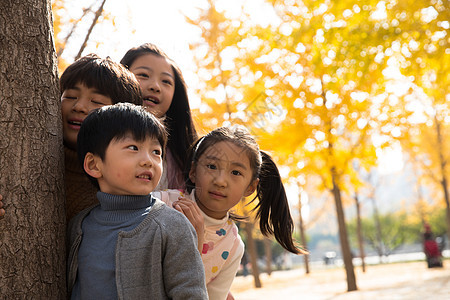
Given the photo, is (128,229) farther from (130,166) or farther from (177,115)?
(177,115)

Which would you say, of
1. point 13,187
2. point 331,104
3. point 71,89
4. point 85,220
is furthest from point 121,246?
point 331,104

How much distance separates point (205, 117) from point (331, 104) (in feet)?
7.81

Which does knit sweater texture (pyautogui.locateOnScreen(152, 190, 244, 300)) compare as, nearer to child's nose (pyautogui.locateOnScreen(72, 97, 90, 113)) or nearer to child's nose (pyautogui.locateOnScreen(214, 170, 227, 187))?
child's nose (pyautogui.locateOnScreen(214, 170, 227, 187))

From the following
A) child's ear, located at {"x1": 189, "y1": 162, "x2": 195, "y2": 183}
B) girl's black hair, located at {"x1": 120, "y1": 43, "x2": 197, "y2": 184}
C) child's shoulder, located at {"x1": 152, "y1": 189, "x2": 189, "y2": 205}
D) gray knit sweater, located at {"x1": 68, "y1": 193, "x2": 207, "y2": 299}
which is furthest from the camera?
girl's black hair, located at {"x1": 120, "y1": 43, "x2": 197, "y2": 184}

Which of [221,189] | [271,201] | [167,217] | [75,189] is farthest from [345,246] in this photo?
[167,217]

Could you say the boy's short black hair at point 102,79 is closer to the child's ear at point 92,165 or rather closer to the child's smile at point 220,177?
the child's ear at point 92,165

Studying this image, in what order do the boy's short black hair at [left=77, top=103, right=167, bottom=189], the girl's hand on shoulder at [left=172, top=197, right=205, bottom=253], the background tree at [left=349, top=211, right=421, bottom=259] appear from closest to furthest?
the boy's short black hair at [left=77, top=103, right=167, bottom=189] < the girl's hand on shoulder at [left=172, top=197, right=205, bottom=253] < the background tree at [left=349, top=211, right=421, bottom=259]

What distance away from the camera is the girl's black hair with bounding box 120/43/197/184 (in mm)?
2559

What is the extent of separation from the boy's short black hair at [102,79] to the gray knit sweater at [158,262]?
638 mm

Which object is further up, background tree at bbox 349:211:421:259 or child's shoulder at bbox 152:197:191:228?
child's shoulder at bbox 152:197:191:228

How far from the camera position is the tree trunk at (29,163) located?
1413mm

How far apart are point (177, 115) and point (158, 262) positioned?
1.44m

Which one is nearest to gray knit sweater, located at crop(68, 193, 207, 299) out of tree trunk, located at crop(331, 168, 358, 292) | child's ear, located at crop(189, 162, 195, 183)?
child's ear, located at crop(189, 162, 195, 183)

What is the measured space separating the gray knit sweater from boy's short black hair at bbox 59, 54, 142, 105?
0.64 metres
